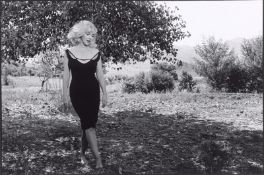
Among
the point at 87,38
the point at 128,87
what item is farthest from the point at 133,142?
the point at 128,87

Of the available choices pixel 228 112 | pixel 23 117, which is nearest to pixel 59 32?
pixel 23 117

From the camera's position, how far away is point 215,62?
2416 cm

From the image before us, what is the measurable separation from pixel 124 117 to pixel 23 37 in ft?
11.6

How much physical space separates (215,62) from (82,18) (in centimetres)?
1935

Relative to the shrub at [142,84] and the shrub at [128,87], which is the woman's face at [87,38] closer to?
the shrub at [128,87]

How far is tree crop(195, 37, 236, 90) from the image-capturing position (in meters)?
23.8

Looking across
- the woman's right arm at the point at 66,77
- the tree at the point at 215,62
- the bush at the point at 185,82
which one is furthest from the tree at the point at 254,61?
the woman's right arm at the point at 66,77

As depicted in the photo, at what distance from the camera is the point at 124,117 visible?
8977mm

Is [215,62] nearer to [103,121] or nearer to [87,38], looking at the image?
[103,121]

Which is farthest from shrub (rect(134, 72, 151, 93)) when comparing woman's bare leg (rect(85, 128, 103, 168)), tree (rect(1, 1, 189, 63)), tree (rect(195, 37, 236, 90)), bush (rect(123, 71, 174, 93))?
woman's bare leg (rect(85, 128, 103, 168))

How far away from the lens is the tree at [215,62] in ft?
78.2

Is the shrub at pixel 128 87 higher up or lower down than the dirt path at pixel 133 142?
higher up

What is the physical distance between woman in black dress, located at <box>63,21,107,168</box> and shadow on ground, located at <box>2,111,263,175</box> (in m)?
0.73

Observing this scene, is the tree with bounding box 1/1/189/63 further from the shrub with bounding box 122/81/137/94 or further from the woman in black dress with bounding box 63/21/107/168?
the shrub with bounding box 122/81/137/94
